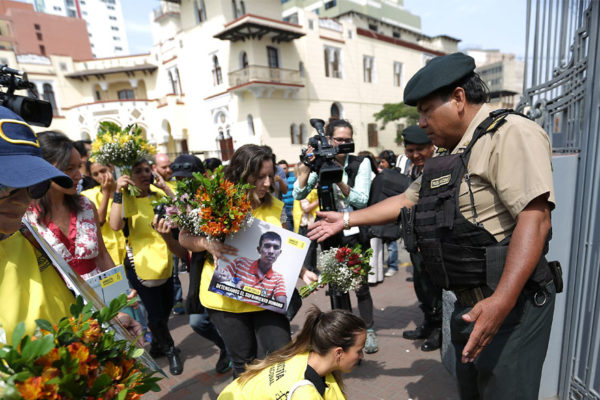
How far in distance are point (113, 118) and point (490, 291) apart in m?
30.0

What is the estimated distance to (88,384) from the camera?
0.90 meters

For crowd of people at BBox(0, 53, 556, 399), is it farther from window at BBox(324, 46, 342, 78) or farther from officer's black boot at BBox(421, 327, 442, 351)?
window at BBox(324, 46, 342, 78)

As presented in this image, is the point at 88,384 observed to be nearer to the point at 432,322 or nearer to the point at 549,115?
the point at 549,115

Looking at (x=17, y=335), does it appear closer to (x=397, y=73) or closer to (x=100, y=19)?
(x=397, y=73)

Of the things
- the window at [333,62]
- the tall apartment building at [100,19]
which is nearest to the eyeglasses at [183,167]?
the window at [333,62]

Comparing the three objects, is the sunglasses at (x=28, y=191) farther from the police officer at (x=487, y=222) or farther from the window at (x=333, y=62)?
the window at (x=333, y=62)

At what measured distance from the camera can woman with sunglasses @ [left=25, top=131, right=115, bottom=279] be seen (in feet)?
7.06

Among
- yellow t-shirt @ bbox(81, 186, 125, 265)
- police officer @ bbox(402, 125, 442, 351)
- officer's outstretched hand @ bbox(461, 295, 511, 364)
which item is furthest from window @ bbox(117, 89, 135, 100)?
officer's outstretched hand @ bbox(461, 295, 511, 364)

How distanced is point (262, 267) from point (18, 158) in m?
1.58

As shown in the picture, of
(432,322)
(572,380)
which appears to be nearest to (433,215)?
(572,380)

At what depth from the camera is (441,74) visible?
1656 mm

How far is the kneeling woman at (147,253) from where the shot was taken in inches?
131

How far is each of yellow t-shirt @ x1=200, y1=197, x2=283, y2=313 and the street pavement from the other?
138 centimetres

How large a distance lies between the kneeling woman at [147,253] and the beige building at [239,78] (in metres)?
17.7
